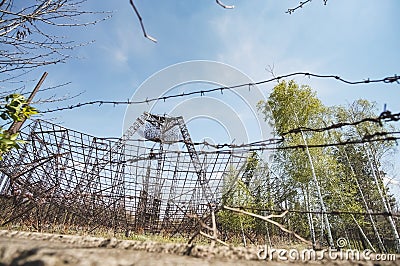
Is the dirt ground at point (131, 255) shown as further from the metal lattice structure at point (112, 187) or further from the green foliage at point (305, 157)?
the green foliage at point (305, 157)

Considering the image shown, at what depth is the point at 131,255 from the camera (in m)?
0.56

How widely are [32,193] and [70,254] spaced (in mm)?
2726

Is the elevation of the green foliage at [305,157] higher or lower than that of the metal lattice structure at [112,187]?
higher

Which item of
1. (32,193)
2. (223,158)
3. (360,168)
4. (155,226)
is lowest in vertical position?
(155,226)

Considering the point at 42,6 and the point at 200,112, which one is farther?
the point at 200,112

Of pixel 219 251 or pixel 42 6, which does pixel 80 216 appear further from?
pixel 219 251

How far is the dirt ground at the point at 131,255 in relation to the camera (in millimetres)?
496

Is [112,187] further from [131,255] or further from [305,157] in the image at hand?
[305,157]

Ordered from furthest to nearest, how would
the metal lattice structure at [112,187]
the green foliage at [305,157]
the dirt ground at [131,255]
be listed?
the green foliage at [305,157] < the metal lattice structure at [112,187] < the dirt ground at [131,255]

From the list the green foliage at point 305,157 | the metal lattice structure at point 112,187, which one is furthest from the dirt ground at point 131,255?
the green foliage at point 305,157

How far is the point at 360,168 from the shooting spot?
11.9 m

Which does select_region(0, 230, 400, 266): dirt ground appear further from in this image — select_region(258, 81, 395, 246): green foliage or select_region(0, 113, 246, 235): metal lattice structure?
select_region(258, 81, 395, 246): green foliage

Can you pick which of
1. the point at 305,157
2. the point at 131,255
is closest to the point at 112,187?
the point at 131,255

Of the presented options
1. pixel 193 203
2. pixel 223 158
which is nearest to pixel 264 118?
pixel 193 203
